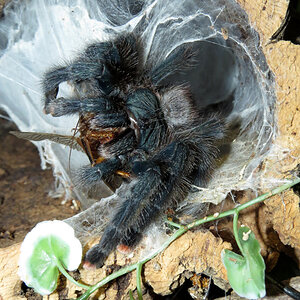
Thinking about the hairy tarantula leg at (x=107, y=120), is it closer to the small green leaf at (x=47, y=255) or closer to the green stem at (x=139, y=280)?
the small green leaf at (x=47, y=255)

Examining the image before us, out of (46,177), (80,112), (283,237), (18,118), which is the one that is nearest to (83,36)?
(80,112)

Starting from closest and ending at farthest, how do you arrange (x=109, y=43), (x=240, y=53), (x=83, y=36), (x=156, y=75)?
(x=109, y=43)
(x=156, y=75)
(x=83, y=36)
(x=240, y=53)

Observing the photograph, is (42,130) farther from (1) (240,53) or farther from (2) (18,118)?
(1) (240,53)

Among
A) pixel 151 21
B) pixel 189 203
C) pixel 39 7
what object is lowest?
pixel 189 203

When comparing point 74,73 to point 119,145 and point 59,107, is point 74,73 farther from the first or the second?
point 119,145

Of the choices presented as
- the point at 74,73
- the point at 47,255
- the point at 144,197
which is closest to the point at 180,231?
the point at 144,197

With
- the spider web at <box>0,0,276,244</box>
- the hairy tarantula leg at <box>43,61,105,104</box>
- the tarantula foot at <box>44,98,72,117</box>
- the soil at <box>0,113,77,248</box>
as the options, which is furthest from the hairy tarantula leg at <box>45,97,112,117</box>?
the soil at <box>0,113,77,248</box>

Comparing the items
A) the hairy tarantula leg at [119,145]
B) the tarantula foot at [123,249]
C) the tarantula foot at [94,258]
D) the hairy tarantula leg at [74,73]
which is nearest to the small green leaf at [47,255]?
the tarantula foot at [94,258]
